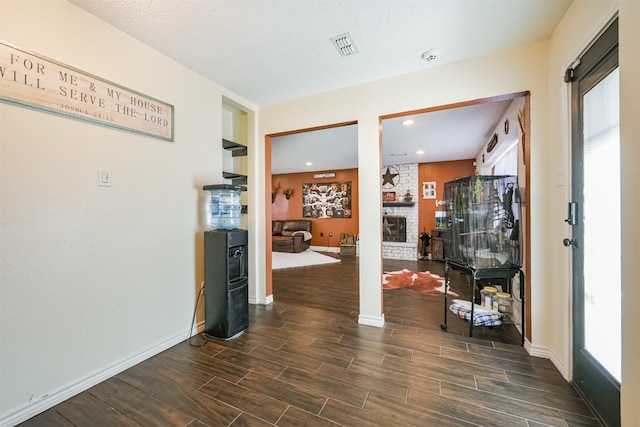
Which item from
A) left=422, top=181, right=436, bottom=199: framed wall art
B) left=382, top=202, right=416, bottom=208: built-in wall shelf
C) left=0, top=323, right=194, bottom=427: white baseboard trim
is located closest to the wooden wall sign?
left=0, top=323, right=194, bottom=427: white baseboard trim

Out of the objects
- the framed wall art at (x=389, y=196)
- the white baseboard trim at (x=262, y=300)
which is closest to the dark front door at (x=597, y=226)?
the white baseboard trim at (x=262, y=300)

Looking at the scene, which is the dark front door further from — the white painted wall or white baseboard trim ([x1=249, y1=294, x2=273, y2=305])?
white baseboard trim ([x1=249, y1=294, x2=273, y2=305])

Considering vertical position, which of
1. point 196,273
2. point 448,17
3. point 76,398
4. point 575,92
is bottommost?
point 76,398

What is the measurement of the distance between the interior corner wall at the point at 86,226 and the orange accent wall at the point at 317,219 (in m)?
5.55

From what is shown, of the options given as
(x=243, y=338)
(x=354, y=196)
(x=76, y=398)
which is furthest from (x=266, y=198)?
(x=354, y=196)

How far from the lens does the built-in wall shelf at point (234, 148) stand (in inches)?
119

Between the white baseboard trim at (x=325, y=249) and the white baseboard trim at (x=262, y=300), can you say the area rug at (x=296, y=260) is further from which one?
the white baseboard trim at (x=262, y=300)

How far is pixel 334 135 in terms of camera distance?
425 centimetres

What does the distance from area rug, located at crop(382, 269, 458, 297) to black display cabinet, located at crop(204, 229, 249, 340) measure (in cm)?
237

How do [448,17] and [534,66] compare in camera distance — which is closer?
[448,17]

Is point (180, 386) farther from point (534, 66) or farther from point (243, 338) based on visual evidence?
point (534, 66)

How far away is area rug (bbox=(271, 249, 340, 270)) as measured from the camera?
5.52 meters

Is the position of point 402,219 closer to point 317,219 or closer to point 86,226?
point 317,219

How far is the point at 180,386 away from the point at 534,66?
3.52m
